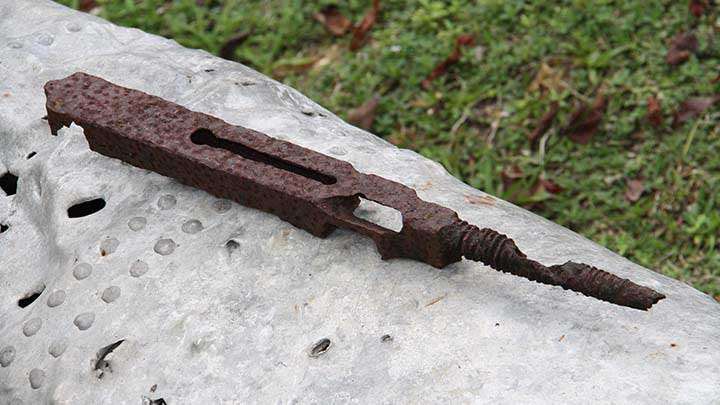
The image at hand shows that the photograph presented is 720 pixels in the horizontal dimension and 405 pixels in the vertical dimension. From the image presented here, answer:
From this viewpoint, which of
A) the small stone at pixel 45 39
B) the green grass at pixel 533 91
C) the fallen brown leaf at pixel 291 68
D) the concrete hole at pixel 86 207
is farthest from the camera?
the fallen brown leaf at pixel 291 68

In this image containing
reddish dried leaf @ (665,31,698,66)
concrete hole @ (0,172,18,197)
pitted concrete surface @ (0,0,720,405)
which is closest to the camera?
pitted concrete surface @ (0,0,720,405)

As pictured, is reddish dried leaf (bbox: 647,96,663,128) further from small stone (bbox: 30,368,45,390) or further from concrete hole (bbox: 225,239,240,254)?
small stone (bbox: 30,368,45,390)

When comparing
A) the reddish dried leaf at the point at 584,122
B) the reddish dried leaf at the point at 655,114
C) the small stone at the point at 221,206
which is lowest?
the reddish dried leaf at the point at 584,122

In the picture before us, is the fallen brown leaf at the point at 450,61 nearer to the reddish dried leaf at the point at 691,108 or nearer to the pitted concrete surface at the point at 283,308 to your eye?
the reddish dried leaf at the point at 691,108

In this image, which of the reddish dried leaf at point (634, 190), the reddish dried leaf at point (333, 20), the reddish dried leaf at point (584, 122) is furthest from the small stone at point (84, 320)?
the reddish dried leaf at point (333, 20)

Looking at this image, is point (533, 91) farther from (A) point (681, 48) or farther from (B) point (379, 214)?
(B) point (379, 214)

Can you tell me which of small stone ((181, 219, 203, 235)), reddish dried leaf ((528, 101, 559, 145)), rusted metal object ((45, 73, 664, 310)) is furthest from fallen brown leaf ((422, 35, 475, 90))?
small stone ((181, 219, 203, 235))
